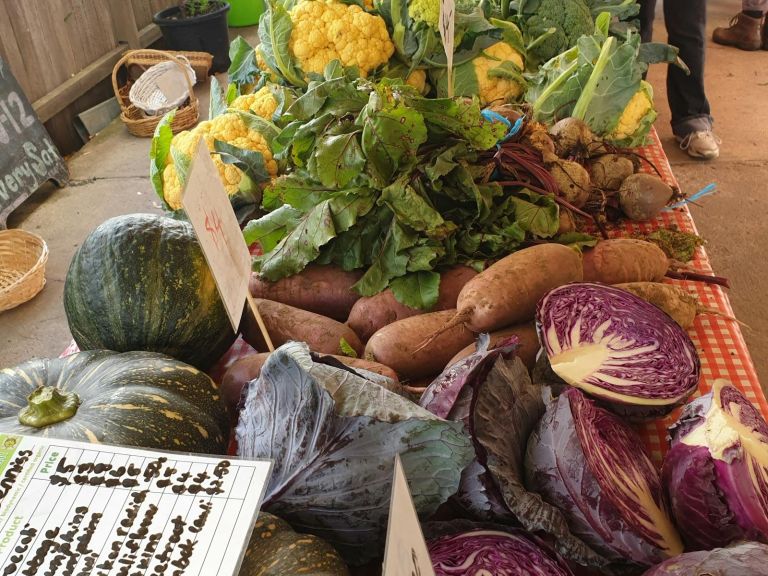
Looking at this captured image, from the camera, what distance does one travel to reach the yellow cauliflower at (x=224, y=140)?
7.11 feet

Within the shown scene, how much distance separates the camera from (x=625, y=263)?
1755 millimetres

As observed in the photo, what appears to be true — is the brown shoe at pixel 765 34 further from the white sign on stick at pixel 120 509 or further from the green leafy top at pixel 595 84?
the white sign on stick at pixel 120 509

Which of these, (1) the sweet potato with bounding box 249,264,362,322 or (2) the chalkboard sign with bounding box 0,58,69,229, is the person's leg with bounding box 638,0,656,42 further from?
(2) the chalkboard sign with bounding box 0,58,69,229

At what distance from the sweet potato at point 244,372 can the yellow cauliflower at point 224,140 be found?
81cm

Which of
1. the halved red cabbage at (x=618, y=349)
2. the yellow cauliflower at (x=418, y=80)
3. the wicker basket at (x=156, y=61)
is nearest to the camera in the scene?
the halved red cabbage at (x=618, y=349)

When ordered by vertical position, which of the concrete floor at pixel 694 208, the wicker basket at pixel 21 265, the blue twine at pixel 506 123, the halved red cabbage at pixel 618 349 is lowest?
the concrete floor at pixel 694 208

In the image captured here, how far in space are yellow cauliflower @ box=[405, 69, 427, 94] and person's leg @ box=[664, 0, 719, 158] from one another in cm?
241

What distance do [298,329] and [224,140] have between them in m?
0.85

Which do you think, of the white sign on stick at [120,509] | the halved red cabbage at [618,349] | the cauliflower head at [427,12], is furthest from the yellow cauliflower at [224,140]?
the white sign on stick at [120,509]

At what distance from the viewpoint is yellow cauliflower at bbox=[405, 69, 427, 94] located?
104 inches

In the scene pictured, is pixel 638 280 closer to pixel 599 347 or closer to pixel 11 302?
pixel 599 347

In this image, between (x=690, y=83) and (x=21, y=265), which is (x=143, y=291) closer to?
(x=21, y=265)

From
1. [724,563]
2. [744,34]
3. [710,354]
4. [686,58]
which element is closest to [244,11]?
[686,58]

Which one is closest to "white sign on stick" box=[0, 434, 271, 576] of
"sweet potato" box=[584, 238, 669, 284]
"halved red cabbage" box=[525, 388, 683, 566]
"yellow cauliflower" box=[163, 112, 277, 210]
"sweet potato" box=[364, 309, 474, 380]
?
"halved red cabbage" box=[525, 388, 683, 566]
